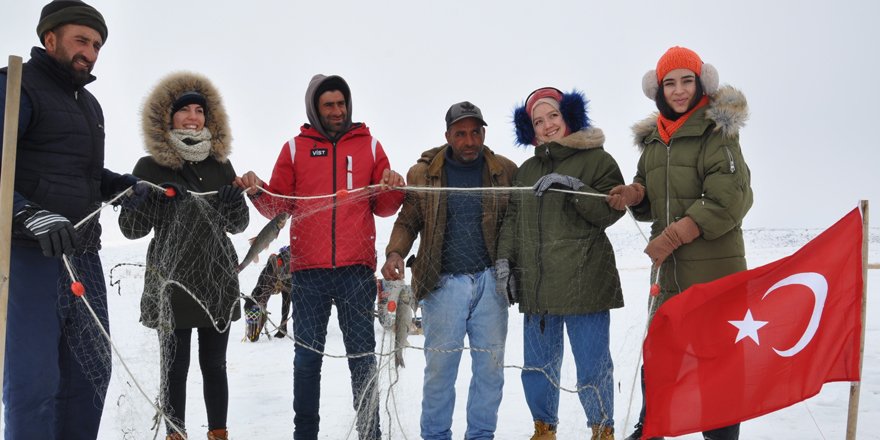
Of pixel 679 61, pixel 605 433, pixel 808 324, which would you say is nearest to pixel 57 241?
pixel 605 433

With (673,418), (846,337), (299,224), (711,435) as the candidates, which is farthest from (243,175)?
(846,337)

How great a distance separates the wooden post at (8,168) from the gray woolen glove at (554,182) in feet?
9.62

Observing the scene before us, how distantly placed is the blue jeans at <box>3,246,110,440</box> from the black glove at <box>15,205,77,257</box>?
0.33 meters

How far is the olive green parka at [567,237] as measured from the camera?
13.7 ft

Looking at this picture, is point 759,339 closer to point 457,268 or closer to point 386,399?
point 457,268

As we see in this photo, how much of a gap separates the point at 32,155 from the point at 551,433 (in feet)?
11.9

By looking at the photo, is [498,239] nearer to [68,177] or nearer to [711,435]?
[711,435]

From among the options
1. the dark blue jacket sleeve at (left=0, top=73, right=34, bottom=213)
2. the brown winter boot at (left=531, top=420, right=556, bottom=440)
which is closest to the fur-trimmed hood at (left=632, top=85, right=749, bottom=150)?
the brown winter boot at (left=531, top=420, right=556, bottom=440)

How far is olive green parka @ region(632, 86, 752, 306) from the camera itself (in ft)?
12.3

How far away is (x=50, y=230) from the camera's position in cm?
312

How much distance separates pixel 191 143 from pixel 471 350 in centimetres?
246

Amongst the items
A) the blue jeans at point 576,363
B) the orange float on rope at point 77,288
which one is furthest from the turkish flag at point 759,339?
the orange float on rope at point 77,288

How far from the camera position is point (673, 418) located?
3639 mm

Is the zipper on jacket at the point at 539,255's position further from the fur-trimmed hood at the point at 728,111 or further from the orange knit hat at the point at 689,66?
the fur-trimmed hood at the point at 728,111
